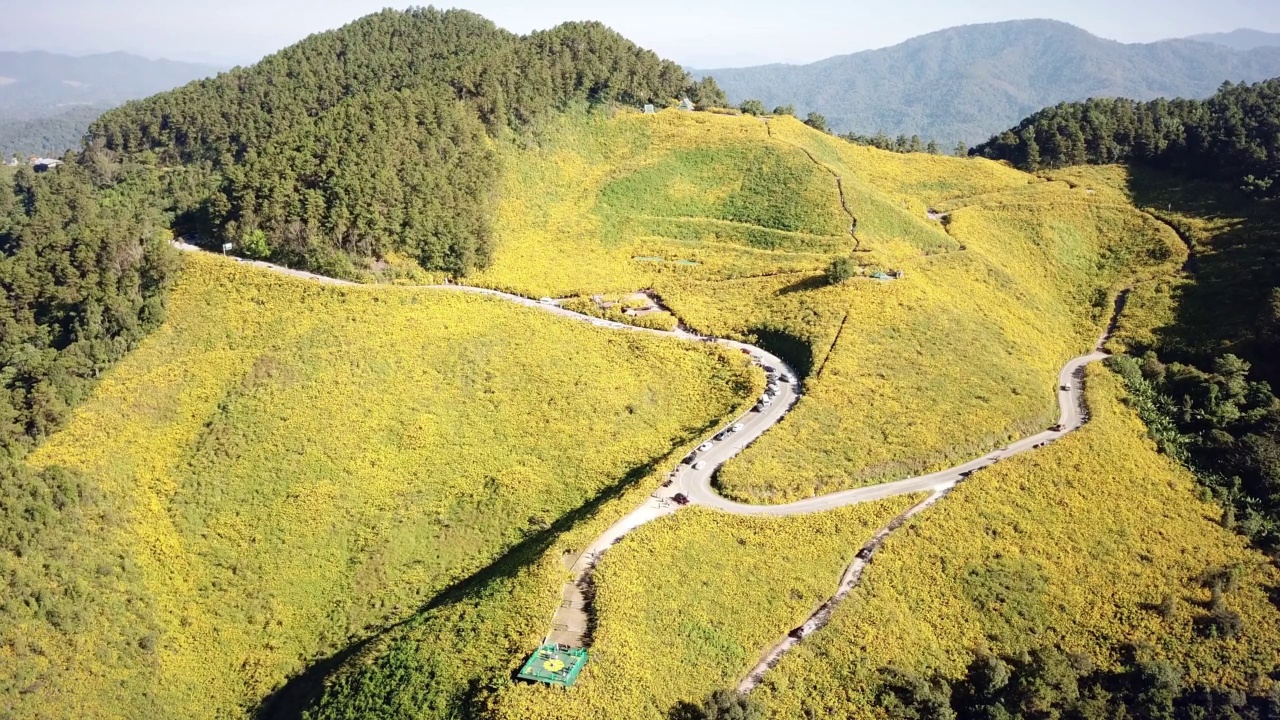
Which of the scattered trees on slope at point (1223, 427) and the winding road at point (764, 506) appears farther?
the scattered trees on slope at point (1223, 427)

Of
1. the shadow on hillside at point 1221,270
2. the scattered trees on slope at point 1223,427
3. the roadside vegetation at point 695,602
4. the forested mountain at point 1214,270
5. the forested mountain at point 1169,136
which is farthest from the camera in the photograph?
the forested mountain at point 1169,136

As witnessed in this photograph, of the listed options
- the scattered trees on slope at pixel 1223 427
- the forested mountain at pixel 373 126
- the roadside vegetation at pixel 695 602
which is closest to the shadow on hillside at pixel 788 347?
the roadside vegetation at pixel 695 602

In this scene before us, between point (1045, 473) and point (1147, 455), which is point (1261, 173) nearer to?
point (1147, 455)

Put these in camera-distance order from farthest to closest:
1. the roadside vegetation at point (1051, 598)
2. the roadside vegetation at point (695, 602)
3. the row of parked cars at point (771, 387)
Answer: the row of parked cars at point (771, 387), the roadside vegetation at point (1051, 598), the roadside vegetation at point (695, 602)

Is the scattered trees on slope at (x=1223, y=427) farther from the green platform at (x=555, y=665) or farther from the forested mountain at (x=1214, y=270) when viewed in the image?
the green platform at (x=555, y=665)

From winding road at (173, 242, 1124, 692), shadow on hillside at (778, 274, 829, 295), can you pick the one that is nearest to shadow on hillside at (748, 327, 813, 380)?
winding road at (173, 242, 1124, 692)

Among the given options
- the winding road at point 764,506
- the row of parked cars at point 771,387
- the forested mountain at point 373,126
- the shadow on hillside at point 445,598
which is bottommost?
the shadow on hillside at point 445,598
